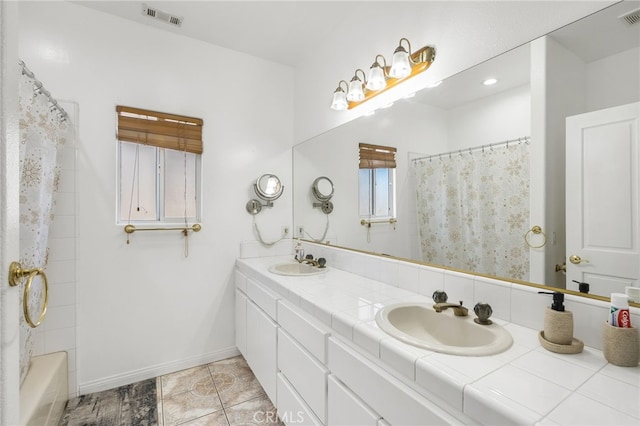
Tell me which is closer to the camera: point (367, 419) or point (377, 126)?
point (367, 419)

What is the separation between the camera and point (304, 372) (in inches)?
52.4

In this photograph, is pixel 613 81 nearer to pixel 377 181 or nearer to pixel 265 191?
pixel 377 181

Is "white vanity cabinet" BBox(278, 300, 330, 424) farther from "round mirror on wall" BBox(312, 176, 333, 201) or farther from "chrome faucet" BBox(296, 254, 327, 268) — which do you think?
"round mirror on wall" BBox(312, 176, 333, 201)

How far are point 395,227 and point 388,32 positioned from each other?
1153 millimetres

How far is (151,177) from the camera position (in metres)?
2.21

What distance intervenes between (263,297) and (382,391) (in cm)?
110

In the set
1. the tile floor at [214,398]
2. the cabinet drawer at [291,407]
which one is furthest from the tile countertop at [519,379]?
the tile floor at [214,398]

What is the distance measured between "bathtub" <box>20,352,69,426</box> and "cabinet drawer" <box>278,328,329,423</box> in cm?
114

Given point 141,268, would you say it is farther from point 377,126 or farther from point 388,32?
point 388,32

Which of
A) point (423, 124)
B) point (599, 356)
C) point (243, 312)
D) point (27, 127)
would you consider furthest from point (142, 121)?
point (599, 356)

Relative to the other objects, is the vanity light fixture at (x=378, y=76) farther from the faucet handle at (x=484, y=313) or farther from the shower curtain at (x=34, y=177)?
the shower curtain at (x=34, y=177)

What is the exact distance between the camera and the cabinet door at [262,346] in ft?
5.50

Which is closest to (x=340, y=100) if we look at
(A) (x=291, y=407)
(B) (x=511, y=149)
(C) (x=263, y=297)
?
(B) (x=511, y=149)

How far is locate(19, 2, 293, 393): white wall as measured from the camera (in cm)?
191
